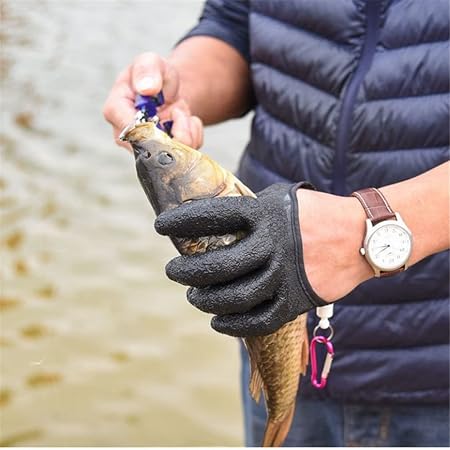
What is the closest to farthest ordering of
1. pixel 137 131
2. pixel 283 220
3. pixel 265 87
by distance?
pixel 283 220
pixel 137 131
pixel 265 87

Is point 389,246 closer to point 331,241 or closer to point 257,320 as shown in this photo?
point 331,241

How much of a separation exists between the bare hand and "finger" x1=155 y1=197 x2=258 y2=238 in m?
0.51

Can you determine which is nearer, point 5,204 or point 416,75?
point 416,75

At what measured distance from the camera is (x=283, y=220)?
68.6 inches

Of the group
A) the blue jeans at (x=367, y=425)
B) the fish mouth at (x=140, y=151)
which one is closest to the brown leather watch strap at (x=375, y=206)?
the fish mouth at (x=140, y=151)

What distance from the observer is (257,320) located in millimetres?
1746

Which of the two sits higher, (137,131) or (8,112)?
(137,131)

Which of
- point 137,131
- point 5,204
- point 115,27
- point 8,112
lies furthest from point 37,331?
point 115,27

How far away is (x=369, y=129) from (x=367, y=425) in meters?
0.81

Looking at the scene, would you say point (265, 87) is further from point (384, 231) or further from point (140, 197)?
point (140, 197)

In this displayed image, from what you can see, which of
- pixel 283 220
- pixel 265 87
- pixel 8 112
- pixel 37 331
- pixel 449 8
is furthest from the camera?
pixel 8 112

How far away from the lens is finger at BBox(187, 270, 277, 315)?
1.70m

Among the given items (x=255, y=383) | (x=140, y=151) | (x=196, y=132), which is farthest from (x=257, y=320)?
(x=196, y=132)

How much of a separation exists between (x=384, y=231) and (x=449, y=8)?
0.69 m
